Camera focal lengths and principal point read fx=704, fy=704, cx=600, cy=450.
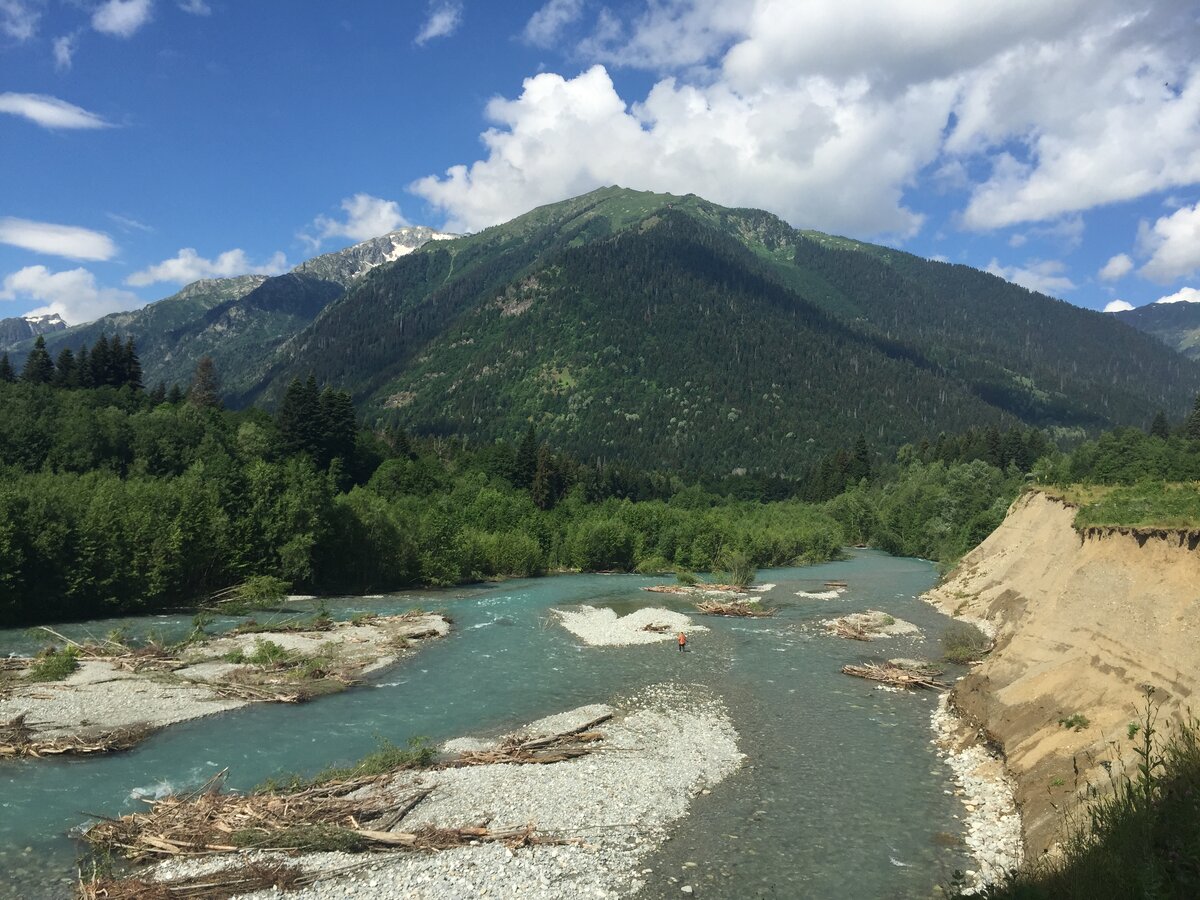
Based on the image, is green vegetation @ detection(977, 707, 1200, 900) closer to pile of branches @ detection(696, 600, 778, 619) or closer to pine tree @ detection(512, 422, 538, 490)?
pile of branches @ detection(696, 600, 778, 619)

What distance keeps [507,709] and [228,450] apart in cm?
6786

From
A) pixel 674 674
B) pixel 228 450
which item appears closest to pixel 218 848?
pixel 674 674

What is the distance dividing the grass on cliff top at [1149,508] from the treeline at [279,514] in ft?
200

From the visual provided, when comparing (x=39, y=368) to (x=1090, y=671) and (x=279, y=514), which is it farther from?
(x=1090, y=671)

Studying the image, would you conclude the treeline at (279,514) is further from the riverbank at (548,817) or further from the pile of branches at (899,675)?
the pile of branches at (899,675)

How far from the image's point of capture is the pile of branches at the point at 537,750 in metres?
24.8

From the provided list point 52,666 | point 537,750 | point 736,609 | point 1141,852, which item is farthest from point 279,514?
point 1141,852

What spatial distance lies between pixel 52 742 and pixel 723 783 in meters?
23.3

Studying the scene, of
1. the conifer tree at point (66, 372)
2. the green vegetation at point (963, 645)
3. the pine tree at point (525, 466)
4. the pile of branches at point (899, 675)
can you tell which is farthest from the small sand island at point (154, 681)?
the conifer tree at point (66, 372)

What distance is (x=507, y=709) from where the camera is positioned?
32125mm

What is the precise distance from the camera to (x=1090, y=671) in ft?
80.0

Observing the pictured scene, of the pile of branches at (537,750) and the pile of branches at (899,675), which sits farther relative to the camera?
the pile of branches at (899,675)

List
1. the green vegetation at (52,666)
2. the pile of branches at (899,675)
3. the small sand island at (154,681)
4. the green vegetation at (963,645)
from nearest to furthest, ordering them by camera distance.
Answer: the small sand island at (154,681)
the green vegetation at (52,666)
the pile of branches at (899,675)
the green vegetation at (963,645)

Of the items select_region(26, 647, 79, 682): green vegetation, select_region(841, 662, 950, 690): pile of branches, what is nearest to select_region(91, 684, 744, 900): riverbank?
select_region(841, 662, 950, 690): pile of branches
